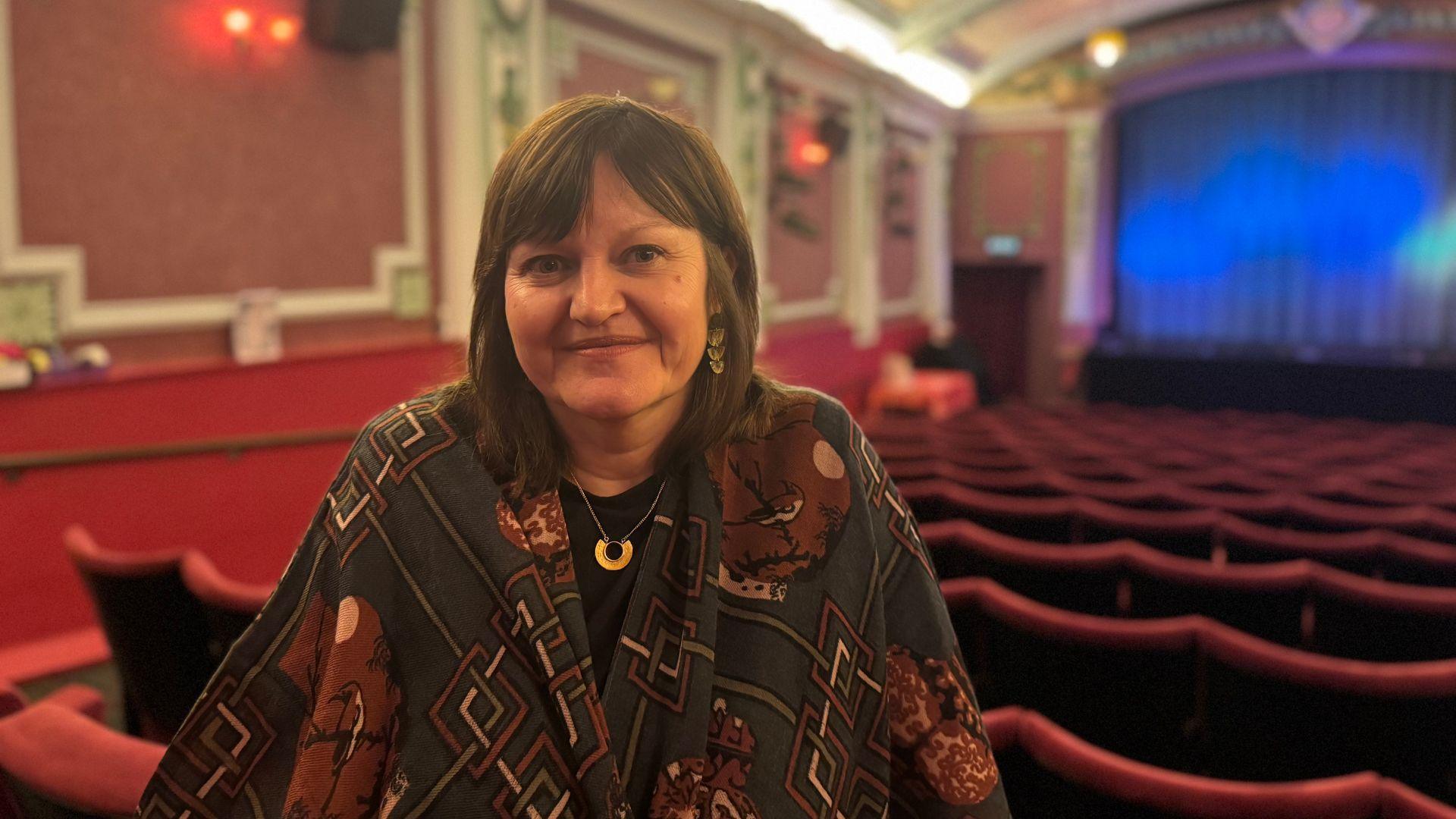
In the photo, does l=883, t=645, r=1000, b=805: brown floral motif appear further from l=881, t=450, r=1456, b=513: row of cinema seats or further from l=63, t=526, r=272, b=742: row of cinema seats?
l=881, t=450, r=1456, b=513: row of cinema seats

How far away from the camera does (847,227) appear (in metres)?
7.81

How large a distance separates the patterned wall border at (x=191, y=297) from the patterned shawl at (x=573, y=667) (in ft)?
7.98

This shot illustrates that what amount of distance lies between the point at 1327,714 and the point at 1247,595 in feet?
1.81

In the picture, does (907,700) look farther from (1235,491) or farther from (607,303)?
(1235,491)

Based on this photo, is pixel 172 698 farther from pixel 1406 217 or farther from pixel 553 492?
pixel 1406 217

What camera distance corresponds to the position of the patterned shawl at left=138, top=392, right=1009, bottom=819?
0.82 metres

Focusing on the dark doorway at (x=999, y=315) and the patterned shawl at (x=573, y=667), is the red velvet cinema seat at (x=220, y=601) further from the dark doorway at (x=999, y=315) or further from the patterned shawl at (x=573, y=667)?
the dark doorway at (x=999, y=315)

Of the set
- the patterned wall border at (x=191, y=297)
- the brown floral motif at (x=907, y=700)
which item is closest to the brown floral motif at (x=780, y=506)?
the brown floral motif at (x=907, y=700)

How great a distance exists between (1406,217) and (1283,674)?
369 inches

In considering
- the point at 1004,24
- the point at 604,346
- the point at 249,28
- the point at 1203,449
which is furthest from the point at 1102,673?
the point at 1004,24

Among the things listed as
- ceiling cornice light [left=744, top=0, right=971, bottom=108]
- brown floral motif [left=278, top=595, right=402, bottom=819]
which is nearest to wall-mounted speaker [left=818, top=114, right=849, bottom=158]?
ceiling cornice light [left=744, top=0, right=971, bottom=108]

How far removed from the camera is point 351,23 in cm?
350

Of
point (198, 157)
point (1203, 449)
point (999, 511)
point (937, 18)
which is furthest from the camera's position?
point (937, 18)

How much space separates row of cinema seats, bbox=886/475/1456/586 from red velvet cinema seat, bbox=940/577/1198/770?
0.96 metres
